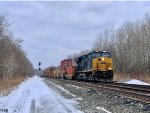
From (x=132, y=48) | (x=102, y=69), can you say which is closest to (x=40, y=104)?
(x=102, y=69)

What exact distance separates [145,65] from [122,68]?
11162 mm

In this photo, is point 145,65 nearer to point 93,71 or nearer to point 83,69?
point 83,69

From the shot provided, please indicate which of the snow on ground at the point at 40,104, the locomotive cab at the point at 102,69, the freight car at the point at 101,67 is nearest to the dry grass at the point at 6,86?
the snow on ground at the point at 40,104

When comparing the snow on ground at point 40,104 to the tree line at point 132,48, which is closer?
the snow on ground at point 40,104

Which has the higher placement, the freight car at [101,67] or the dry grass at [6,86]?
the freight car at [101,67]

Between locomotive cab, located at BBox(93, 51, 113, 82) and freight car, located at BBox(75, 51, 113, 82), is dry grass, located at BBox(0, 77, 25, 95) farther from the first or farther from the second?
locomotive cab, located at BBox(93, 51, 113, 82)

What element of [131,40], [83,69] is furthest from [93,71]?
[131,40]

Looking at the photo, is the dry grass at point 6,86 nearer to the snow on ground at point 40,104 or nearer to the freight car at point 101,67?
the snow on ground at point 40,104

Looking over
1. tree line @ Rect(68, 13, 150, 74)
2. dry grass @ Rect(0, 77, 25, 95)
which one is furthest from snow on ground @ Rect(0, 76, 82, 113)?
tree line @ Rect(68, 13, 150, 74)

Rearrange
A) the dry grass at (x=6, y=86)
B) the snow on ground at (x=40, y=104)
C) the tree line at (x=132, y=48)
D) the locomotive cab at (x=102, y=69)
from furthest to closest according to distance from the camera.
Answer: the tree line at (x=132, y=48) → the locomotive cab at (x=102, y=69) → the dry grass at (x=6, y=86) → the snow on ground at (x=40, y=104)

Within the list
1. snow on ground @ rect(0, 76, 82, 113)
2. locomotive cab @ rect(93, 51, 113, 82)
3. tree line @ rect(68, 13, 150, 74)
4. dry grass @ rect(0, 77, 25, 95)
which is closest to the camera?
snow on ground @ rect(0, 76, 82, 113)

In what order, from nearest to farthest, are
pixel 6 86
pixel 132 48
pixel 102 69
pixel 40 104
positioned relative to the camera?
pixel 40 104, pixel 6 86, pixel 102 69, pixel 132 48

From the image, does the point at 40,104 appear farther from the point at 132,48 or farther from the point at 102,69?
the point at 132,48

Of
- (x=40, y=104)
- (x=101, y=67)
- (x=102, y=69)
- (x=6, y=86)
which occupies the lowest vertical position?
(x=40, y=104)
